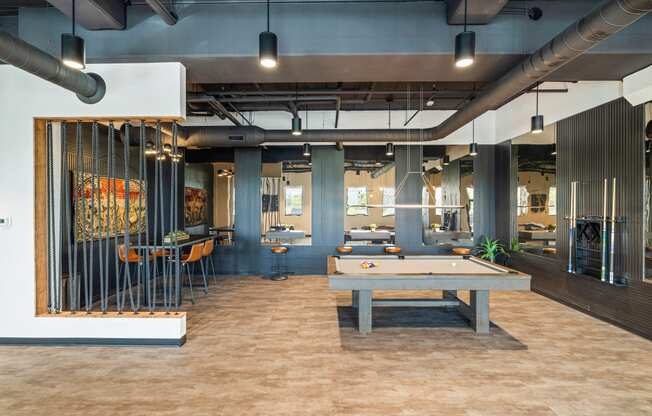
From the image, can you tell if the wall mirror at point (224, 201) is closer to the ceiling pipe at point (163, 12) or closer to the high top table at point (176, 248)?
the high top table at point (176, 248)

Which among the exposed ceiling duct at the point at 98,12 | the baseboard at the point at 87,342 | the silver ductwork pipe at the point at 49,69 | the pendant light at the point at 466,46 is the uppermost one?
the exposed ceiling duct at the point at 98,12

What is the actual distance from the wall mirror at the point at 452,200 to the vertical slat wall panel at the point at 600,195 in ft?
7.79

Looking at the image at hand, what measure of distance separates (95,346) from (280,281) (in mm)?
3966

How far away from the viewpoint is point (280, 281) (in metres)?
7.76

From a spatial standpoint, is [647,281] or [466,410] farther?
[647,281]

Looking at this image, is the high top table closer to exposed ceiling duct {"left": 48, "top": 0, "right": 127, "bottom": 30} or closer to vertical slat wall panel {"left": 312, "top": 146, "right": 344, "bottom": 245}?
exposed ceiling duct {"left": 48, "top": 0, "right": 127, "bottom": 30}

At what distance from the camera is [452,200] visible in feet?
29.7

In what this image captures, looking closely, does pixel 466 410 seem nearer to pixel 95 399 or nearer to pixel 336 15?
pixel 95 399

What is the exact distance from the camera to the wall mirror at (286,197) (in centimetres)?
863

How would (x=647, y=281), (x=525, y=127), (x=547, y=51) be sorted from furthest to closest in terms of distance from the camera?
(x=525, y=127)
(x=647, y=281)
(x=547, y=51)

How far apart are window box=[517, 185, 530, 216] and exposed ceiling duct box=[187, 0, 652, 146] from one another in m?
1.96

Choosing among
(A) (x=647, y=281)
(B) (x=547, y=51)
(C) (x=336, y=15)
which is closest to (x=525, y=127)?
(A) (x=647, y=281)

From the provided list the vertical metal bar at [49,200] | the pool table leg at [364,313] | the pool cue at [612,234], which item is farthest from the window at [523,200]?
the vertical metal bar at [49,200]

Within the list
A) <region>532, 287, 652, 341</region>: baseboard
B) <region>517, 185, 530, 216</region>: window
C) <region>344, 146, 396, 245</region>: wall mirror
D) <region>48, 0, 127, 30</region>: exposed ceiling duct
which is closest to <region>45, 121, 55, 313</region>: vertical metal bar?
<region>48, 0, 127, 30</region>: exposed ceiling duct
